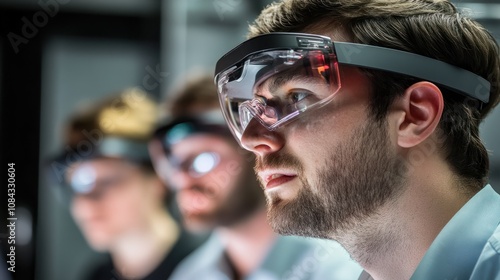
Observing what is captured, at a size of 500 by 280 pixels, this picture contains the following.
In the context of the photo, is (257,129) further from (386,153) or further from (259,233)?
(259,233)

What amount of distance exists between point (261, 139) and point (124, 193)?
4.03ft

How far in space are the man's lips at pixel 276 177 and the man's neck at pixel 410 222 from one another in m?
0.14

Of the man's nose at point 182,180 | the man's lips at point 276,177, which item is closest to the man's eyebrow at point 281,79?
the man's lips at point 276,177

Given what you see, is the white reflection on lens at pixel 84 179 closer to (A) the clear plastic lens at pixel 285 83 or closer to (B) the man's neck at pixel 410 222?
(A) the clear plastic lens at pixel 285 83

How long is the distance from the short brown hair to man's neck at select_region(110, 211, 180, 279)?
4.26 ft

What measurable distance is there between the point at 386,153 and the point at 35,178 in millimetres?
1893

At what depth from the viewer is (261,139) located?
1175 mm

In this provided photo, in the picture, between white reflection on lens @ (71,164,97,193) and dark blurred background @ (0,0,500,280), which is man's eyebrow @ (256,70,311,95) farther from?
dark blurred background @ (0,0,500,280)

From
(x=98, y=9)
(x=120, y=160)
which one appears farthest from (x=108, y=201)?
(x=98, y=9)

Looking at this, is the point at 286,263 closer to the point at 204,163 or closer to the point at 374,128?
the point at 204,163

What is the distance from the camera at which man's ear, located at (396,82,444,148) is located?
112cm

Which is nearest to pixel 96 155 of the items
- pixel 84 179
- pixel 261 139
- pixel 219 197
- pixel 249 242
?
pixel 84 179

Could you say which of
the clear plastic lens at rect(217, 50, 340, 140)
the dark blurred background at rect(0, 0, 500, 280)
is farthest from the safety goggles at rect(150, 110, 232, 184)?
the clear plastic lens at rect(217, 50, 340, 140)

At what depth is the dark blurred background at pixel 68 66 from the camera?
8.84 feet
